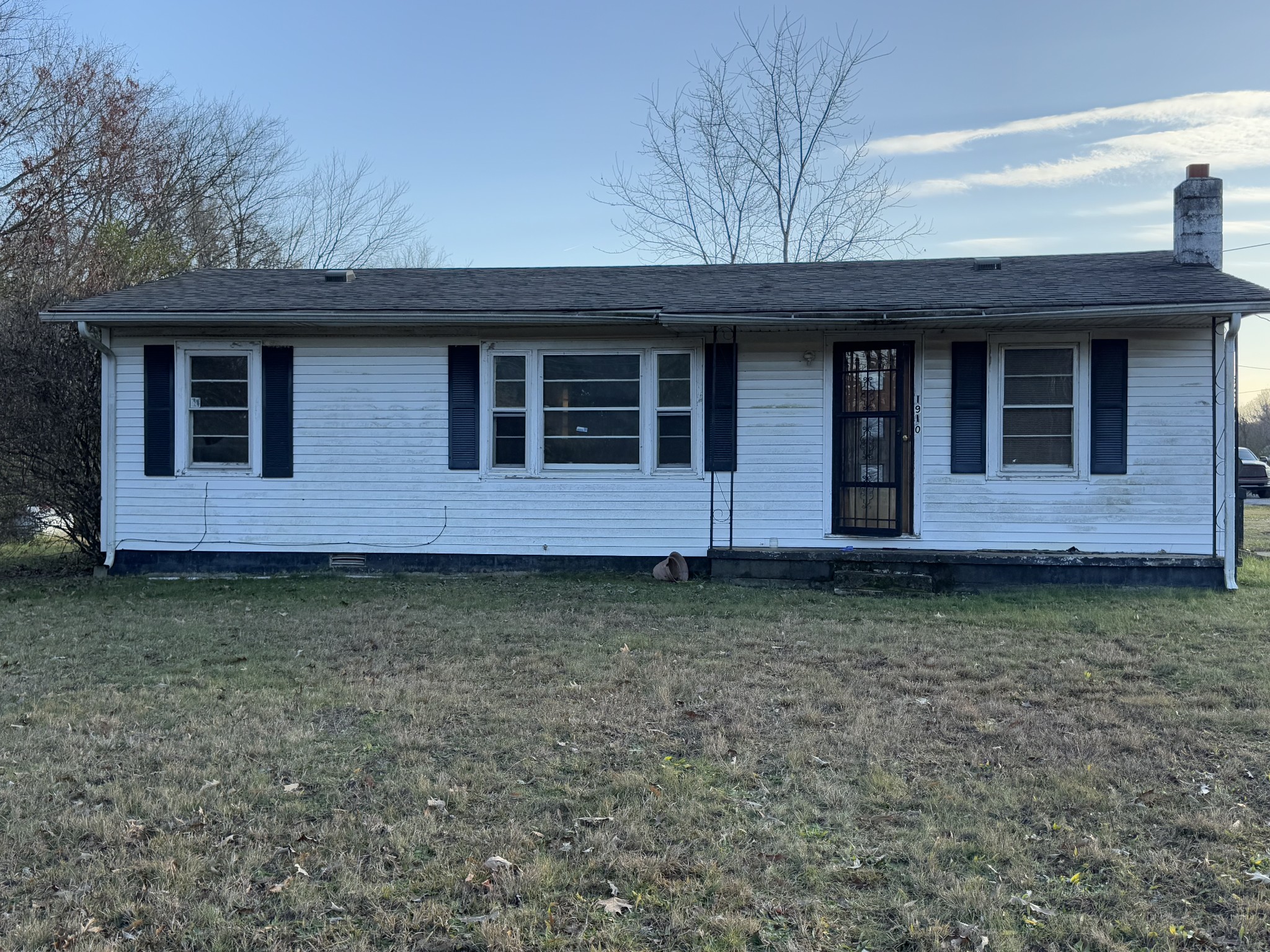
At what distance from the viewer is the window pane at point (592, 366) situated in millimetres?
10266

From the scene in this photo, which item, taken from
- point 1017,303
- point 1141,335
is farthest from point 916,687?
point 1141,335

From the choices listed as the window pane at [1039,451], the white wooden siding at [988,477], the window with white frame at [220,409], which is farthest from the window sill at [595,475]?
the window pane at [1039,451]

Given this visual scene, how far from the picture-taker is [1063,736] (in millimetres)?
4602

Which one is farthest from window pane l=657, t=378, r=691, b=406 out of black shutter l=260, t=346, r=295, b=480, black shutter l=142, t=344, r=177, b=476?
black shutter l=142, t=344, r=177, b=476

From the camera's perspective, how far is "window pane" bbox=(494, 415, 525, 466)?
1038cm

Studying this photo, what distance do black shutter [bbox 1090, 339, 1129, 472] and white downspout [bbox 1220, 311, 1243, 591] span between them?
890 millimetres

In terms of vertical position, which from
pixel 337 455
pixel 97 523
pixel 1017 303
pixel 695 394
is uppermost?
pixel 1017 303

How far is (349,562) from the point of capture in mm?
Answer: 10516

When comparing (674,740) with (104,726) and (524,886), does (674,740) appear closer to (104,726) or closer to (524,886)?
(524,886)

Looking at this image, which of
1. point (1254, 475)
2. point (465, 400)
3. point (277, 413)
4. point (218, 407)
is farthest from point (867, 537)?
point (1254, 475)

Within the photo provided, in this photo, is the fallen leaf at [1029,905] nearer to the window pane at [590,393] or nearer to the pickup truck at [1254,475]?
the window pane at [590,393]

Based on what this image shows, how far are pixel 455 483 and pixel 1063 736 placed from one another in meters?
7.12

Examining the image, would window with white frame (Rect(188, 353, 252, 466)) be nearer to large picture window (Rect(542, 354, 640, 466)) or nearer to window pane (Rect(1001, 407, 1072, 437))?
large picture window (Rect(542, 354, 640, 466))

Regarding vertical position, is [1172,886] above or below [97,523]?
below
